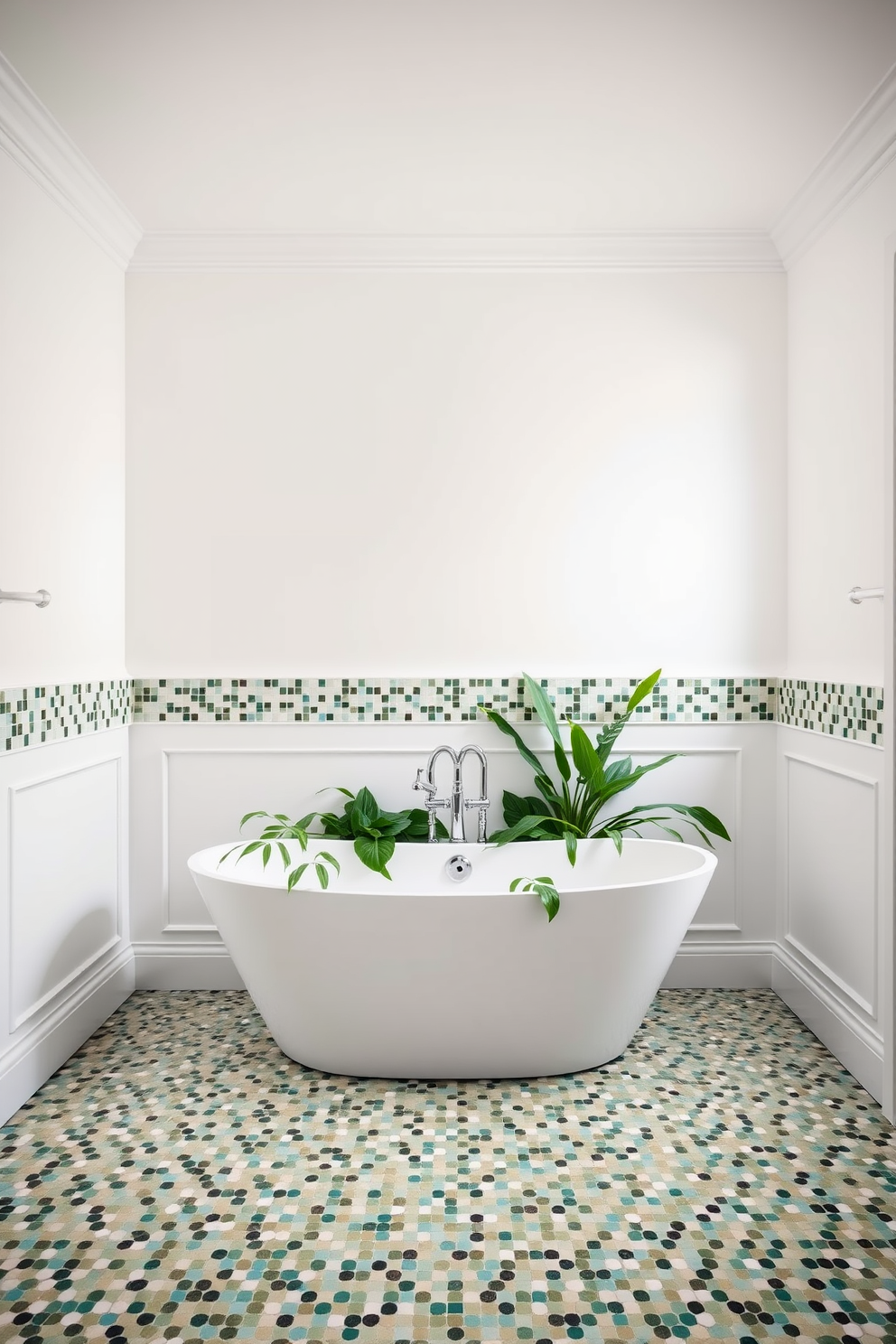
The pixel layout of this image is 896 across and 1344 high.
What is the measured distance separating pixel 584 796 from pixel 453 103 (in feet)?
6.89

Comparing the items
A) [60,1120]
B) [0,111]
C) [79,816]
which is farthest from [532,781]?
[0,111]

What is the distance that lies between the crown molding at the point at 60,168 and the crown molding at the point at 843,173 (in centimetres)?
217

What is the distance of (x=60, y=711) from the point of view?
2.59 meters

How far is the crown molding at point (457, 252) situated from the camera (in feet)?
10.1

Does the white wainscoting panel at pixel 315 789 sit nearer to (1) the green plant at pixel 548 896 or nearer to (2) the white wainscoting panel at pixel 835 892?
(2) the white wainscoting panel at pixel 835 892

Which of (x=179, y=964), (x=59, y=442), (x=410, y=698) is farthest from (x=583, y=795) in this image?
(x=59, y=442)

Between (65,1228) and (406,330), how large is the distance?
278cm

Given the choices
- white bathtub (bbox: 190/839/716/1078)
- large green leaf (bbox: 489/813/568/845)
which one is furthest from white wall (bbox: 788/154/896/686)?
large green leaf (bbox: 489/813/568/845)

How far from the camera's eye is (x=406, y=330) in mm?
3164

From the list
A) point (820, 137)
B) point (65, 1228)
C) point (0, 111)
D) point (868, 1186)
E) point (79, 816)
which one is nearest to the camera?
point (65, 1228)

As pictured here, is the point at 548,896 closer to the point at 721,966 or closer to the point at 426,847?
the point at 426,847

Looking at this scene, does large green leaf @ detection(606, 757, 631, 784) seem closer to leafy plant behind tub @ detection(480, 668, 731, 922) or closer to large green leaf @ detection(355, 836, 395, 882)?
leafy plant behind tub @ detection(480, 668, 731, 922)

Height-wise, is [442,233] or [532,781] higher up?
[442,233]

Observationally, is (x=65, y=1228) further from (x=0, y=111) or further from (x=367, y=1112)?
(x=0, y=111)
